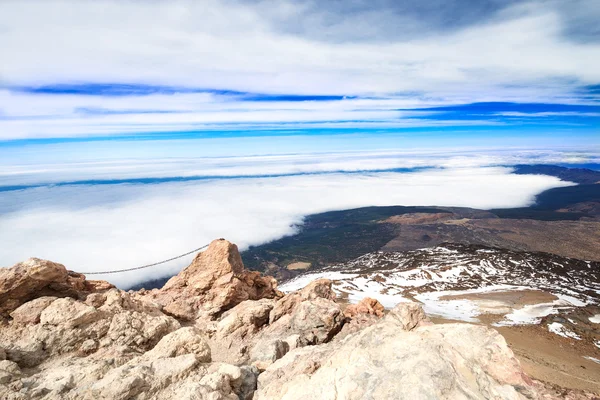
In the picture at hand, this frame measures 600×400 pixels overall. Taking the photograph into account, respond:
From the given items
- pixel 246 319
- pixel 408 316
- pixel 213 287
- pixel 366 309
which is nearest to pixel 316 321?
pixel 246 319

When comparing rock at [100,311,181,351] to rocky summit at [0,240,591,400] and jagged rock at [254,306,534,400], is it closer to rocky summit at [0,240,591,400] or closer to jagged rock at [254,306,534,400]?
rocky summit at [0,240,591,400]

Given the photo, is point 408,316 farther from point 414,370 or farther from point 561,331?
point 561,331

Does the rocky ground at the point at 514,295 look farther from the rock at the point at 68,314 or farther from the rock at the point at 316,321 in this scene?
the rock at the point at 68,314

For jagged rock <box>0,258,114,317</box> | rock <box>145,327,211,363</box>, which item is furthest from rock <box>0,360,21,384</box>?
jagged rock <box>0,258,114,317</box>

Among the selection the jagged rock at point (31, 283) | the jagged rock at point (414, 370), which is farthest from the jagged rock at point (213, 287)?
the jagged rock at point (414, 370)

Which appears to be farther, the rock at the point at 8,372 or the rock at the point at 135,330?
the rock at the point at 135,330

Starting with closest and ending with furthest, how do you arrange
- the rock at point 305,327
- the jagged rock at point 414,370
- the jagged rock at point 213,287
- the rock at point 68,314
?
the jagged rock at point 414,370
the rock at point 68,314
the rock at point 305,327
the jagged rock at point 213,287
